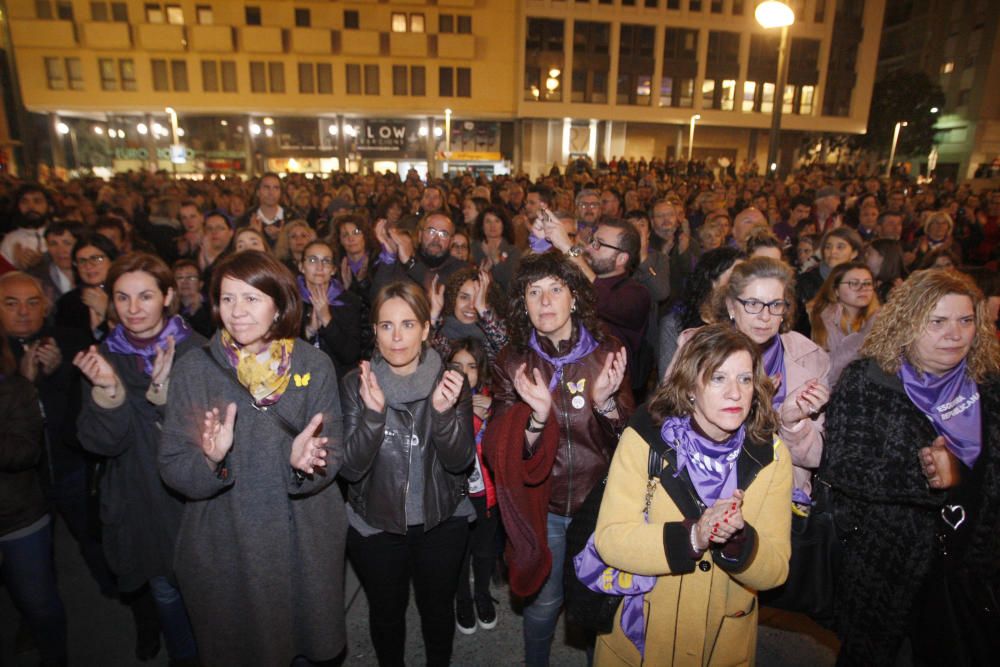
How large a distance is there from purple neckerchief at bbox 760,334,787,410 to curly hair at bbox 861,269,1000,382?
0.42 metres

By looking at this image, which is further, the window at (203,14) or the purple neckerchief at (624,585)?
the window at (203,14)

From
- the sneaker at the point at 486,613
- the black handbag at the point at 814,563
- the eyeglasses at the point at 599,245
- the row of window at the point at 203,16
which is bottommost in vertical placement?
the sneaker at the point at 486,613

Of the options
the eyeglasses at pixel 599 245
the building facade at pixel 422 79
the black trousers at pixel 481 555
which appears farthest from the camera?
the building facade at pixel 422 79

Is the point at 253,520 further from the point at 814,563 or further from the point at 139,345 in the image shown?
the point at 814,563

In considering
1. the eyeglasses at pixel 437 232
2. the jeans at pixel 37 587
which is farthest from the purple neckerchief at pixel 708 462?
the eyeglasses at pixel 437 232

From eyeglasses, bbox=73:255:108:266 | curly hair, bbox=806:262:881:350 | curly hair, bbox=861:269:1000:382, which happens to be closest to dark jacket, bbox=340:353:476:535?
curly hair, bbox=861:269:1000:382

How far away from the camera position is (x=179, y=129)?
35.1 metres

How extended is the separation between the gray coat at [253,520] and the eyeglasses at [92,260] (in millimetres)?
2585

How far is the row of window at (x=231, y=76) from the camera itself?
32719mm

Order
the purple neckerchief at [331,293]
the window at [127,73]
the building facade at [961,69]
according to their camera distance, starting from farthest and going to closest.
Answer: the building facade at [961,69] → the window at [127,73] → the purple neckerchief at [331,293]

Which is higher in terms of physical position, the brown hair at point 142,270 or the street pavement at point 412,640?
the brown hair at point 142,270

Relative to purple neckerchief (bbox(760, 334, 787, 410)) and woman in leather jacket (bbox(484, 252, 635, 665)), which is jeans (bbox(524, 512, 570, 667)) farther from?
purple neckerchief (bbox(760, 334, 787, 410))

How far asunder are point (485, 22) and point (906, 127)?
106 feet

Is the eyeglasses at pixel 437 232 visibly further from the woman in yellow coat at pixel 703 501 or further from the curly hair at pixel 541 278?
the woman in yellow coat at pixel 703 501
